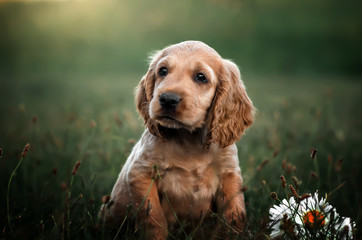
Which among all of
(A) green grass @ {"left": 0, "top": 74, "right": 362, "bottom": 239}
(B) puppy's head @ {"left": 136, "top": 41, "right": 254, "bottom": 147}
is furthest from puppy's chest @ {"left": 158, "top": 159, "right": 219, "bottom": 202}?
(A) green grass @ {"left": 0, "top": 74, "right": 362, "bottom": 239}

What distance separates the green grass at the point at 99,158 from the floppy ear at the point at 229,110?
0.54m

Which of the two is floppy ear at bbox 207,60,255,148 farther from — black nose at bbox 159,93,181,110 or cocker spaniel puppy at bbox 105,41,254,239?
black nose at bbox 159,93,181,110

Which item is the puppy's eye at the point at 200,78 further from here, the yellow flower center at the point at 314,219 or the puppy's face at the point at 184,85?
the yellow flower center at the point at 314,219

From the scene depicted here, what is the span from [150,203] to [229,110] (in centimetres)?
102

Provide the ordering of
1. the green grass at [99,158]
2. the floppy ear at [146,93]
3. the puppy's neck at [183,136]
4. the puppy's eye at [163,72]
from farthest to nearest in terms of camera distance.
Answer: the floppy ear at [146,93]
the puppy's eye at [163,72]
the puppy's neck at [183,136]
the green grass at [99,158]

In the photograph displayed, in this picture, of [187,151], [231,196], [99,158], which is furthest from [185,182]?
[99,158]

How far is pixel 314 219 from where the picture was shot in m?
2.30

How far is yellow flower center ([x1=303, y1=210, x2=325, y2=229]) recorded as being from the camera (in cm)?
230

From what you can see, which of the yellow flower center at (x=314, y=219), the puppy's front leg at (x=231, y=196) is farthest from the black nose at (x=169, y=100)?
the yellow flower center at (x=314, y=219)

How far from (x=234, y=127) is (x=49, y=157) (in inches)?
104

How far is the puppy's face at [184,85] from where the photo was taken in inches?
112

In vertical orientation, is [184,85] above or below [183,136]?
above

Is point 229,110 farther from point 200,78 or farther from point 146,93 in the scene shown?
point 146,93

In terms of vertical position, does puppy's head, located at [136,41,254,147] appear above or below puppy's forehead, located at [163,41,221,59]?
below
